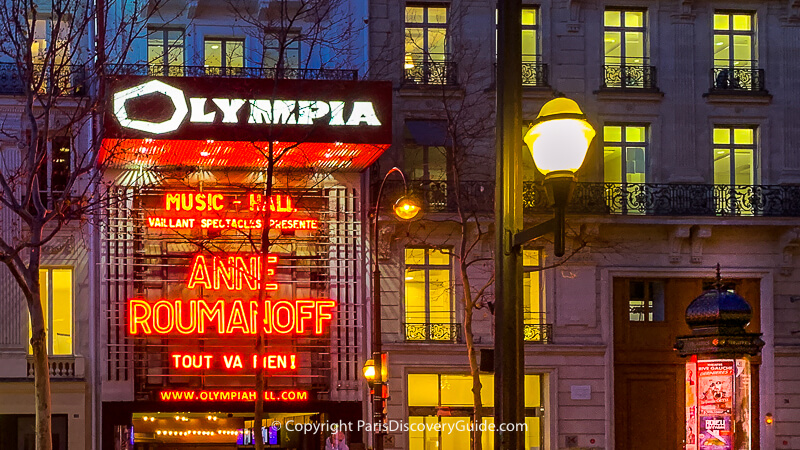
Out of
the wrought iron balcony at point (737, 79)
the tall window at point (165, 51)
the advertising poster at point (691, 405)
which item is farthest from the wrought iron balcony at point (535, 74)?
the advertising poster at point (691, 405)

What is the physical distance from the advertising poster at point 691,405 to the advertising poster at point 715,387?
16cm

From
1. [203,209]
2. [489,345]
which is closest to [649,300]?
[489,345]

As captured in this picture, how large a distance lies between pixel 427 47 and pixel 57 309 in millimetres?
11727

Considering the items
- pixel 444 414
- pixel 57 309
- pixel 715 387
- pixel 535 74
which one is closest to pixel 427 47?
pixel 535 74

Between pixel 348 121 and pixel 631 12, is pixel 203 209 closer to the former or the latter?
pixel 348 121

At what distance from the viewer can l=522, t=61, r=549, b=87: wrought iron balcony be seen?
1181 inches

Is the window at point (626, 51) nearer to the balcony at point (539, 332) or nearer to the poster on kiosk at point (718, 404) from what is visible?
the balcony at point (539, 332)

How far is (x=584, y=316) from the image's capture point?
2986 centimetres

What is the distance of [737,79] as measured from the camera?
30.7 m

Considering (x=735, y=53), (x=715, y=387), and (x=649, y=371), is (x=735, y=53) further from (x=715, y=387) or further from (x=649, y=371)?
(x=715, y=387)

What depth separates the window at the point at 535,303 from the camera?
29750 mm

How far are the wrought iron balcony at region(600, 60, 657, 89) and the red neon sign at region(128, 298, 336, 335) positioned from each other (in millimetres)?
9627

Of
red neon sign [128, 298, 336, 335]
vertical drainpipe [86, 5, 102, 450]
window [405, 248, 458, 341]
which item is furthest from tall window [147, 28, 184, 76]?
window [405, 248, 458, 341]

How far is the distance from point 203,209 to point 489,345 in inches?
321
